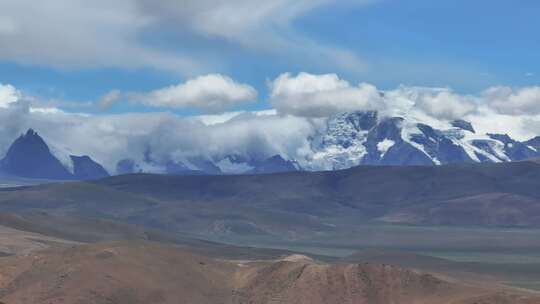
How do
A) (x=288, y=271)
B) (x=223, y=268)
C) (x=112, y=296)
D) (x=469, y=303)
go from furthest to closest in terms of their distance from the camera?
(x=223, y=268) < (x=288, y=271) < (x=112, y=296) < (x=469, y=303)

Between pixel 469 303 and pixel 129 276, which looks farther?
pixel 129 276

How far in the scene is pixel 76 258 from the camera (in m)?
170

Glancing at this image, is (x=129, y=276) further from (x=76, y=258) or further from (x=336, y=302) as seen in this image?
(x=336, y=302)

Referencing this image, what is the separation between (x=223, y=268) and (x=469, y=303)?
55.6 meters

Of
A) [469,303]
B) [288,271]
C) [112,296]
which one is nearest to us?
[469,303]

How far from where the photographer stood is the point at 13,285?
161 m

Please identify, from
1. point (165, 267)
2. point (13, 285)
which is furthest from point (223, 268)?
point (13, 285)

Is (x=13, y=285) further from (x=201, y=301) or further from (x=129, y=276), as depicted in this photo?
(x=201, y=301)

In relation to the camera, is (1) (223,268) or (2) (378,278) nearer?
(2) (378,278)

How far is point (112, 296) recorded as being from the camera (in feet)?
516

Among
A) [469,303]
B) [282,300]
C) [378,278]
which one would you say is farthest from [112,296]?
[469,303]

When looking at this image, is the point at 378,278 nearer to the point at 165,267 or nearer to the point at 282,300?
the point at 282,300

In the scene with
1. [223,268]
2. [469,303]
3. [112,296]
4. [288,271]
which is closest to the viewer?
[469,303]

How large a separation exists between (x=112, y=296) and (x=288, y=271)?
30900 mm
